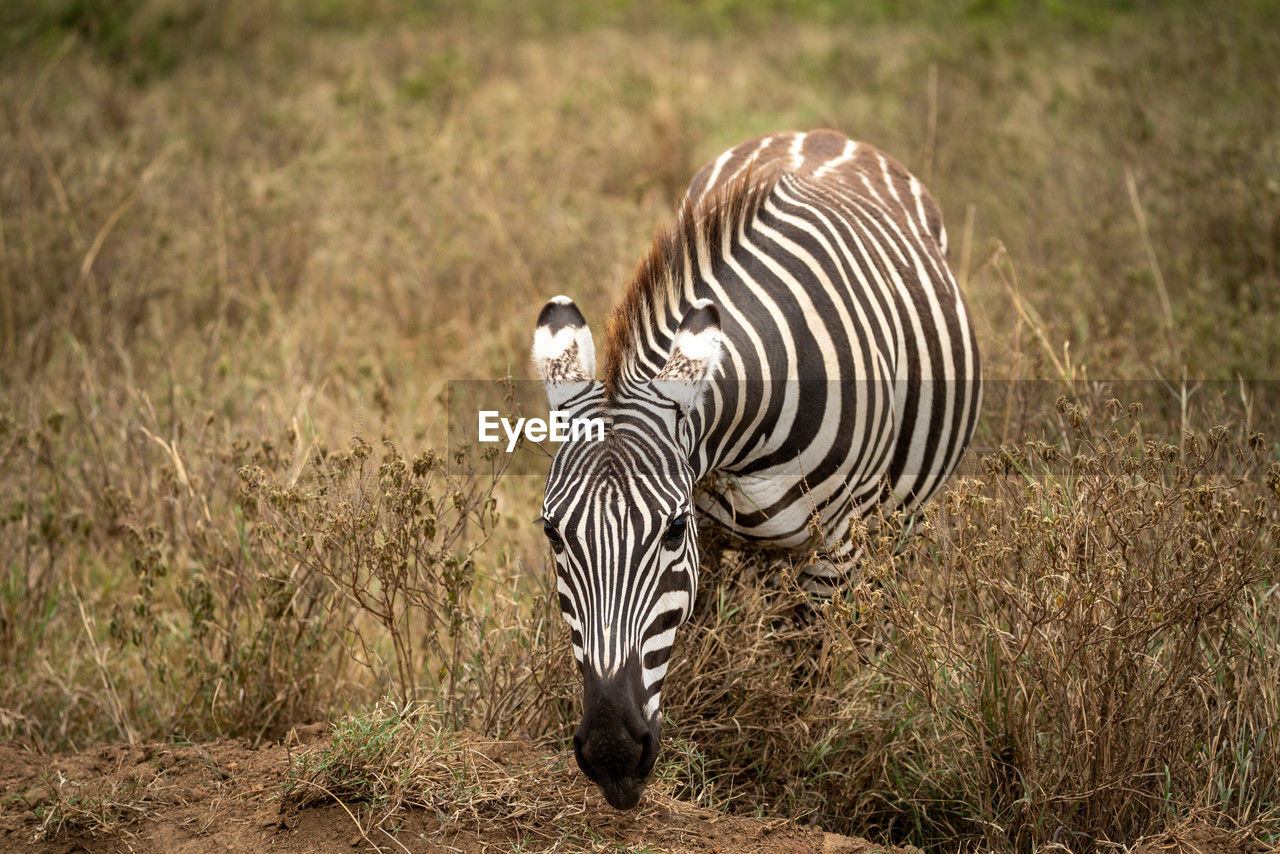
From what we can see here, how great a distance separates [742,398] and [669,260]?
450 millimetres

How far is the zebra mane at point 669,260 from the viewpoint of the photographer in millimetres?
2909

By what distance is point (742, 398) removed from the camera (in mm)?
3098

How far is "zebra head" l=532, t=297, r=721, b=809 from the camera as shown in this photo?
253cm

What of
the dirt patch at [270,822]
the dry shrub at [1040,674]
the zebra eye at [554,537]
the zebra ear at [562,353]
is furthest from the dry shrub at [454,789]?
the zebra ear at [562,353]

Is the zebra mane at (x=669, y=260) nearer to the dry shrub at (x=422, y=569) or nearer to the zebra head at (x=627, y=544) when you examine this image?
the zebra head at (x=627, y=544)

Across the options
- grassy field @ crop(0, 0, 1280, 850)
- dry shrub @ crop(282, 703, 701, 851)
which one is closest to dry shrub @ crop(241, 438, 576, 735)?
grassy field @ crop(0, 0, 1280, 850)

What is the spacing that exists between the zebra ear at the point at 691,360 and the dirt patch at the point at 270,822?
3.54ft

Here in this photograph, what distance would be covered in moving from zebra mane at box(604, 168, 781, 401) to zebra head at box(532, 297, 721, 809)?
0.41 ft

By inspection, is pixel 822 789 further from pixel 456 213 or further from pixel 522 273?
pixel 456 213

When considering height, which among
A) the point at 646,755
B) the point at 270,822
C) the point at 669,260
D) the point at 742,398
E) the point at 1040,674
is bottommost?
the point at 270,822

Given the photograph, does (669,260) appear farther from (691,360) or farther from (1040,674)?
(1040,674)

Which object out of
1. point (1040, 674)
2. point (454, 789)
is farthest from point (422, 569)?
point (1040, 674)

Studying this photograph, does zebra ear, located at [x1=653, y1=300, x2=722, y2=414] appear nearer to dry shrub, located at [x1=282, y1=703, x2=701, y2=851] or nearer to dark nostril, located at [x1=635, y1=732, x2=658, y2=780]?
dark nostril, located at [x1=635, y1=732, x2=658, y2=780]

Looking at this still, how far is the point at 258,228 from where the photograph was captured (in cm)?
732
